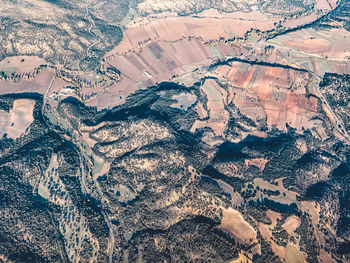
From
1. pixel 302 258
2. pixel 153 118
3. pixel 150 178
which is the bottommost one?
pixel 302 258

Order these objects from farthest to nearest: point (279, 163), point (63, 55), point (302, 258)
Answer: point (63, 55), point (279, 163), point (302, 258)

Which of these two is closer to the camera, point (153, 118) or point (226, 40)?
point (153, 118)

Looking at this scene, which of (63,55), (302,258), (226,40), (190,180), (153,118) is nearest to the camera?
(302,258)

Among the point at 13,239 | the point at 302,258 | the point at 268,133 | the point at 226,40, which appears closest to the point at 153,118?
the point at 268,133

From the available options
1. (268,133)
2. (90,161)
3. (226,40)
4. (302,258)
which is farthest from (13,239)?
(226,40)

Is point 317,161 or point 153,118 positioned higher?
point 153,118

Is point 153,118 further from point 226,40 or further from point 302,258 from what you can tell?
point 226,40
